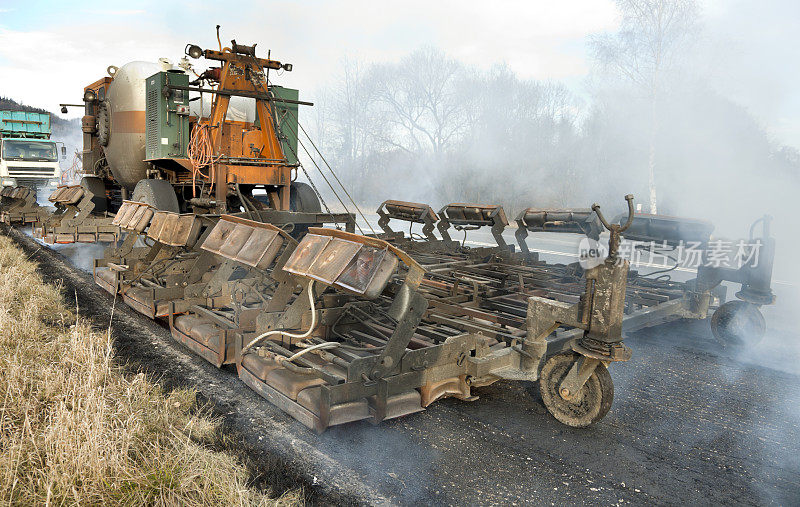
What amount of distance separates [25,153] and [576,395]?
2201 centimetres

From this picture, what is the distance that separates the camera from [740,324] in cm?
496

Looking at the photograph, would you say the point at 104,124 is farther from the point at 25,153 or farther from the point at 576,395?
the point at 25,153

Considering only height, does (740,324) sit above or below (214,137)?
below

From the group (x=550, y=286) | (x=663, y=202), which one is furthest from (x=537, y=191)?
(x=550, y=286)

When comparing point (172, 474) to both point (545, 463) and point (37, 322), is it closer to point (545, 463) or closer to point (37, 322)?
point (545, 463)

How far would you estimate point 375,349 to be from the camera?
3.76 m

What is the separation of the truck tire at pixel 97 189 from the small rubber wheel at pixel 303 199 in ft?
16.7

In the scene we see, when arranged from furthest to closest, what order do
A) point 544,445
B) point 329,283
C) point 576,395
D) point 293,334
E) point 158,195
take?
point 158,195
point 293,334
point 576,395
point 544,445
point 329,283

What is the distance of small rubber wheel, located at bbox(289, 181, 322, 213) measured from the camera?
8.23 m

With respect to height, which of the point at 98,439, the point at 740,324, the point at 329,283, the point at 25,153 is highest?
the point at 25,153

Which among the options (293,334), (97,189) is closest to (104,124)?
(97,189)

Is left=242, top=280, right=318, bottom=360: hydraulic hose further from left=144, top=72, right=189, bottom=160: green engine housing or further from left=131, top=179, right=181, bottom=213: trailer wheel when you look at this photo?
left=144, top=72, right=189, bottom=160: green engine housing

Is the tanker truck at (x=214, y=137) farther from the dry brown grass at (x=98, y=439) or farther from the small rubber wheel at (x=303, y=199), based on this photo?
the dry brown grass at (x=98, y=439)

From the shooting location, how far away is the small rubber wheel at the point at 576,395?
10.3 feet
